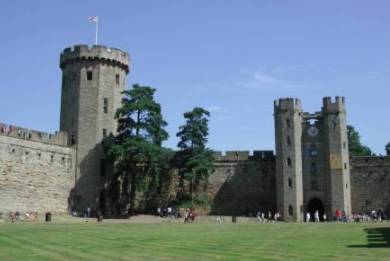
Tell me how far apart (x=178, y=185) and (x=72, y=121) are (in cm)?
1183

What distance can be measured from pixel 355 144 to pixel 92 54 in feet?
118

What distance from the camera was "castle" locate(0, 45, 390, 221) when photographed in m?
49.4

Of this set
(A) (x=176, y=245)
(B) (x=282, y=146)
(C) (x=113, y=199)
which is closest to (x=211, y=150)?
(B) (x=282, y=146)

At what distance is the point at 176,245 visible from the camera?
18.1 meters

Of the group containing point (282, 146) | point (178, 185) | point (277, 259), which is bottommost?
point (277, 259)

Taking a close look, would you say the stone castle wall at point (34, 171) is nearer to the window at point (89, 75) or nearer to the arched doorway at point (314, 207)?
the window at point (89, 75)

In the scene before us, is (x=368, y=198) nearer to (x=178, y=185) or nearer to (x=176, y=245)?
(x=178, y=185)

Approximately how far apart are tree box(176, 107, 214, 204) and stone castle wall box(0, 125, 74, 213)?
32.8 feet

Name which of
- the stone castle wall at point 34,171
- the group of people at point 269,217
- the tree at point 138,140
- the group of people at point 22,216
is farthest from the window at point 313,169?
the group of people at point 22,216

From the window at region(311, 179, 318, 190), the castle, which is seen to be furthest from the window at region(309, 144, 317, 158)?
the window at region(311, 179, 318, 190)

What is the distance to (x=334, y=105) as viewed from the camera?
53.7m

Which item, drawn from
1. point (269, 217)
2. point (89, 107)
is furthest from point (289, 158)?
point (89, 107)

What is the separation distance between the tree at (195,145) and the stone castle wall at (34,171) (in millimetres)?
9995

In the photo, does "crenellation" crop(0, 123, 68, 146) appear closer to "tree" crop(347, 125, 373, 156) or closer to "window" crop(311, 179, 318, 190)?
"window" crop(311, 179, 318, 190)
